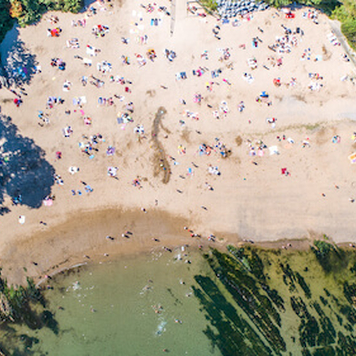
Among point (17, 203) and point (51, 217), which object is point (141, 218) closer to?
point (51, 217)

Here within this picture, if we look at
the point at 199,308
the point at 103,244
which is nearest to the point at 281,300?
the point at 199,308

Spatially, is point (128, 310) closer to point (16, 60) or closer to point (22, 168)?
point (22, 168)

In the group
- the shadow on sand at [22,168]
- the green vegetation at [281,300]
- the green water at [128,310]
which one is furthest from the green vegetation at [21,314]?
the green vegetation at [281,300]

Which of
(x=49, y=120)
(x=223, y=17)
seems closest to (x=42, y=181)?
(x=49, y=120)

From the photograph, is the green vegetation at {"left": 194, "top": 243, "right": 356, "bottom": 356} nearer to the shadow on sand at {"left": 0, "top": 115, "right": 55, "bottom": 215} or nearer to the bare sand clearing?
the bare sand clearing

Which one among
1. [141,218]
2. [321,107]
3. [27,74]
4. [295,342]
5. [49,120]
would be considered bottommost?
[295,342]

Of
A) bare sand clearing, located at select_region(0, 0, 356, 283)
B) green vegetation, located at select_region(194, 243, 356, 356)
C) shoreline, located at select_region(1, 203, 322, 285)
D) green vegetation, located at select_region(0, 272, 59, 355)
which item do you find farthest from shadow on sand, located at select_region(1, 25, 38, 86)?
green vegetation, located at select_region(194, 243, 356, 356)
